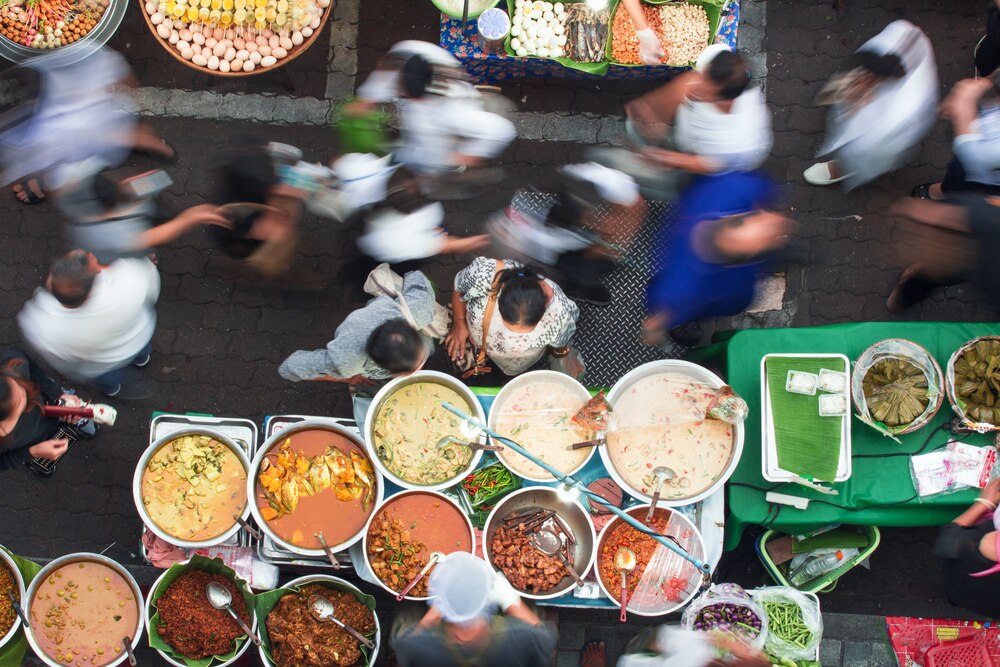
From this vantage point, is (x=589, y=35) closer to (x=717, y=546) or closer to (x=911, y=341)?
(x=911, y=341)

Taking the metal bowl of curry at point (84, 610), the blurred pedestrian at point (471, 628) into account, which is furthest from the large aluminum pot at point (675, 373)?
the metal bowl of curry at point (84, 610)

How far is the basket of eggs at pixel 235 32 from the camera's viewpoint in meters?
5.40

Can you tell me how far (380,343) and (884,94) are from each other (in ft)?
10.8

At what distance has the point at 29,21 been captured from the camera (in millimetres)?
5488

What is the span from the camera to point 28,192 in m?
5.68

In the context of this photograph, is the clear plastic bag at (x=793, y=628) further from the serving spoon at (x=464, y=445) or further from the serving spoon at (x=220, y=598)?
the serving spoon at (x=220, y=598)

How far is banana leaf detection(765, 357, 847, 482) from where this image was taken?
14.1 ft

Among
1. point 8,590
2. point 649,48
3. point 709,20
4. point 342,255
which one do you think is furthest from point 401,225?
point 8,590

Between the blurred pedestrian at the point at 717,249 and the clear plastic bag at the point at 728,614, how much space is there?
161cm

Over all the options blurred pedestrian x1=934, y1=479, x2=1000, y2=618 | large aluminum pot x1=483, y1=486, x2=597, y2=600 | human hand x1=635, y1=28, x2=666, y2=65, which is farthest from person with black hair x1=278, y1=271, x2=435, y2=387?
blurred pedestrian x1=934, y1=479, x2=1000, y2=618

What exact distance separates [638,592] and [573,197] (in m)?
2.17

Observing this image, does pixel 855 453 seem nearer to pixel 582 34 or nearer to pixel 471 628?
pixel 471 628

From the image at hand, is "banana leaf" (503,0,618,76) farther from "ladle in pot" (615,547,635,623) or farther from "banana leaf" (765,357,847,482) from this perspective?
"ladle in pot" (615,547,635,623)

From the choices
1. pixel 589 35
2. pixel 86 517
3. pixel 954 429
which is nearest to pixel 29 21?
pixel 86 517
